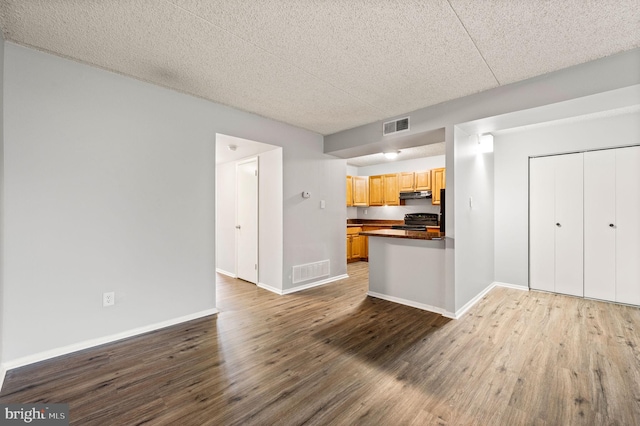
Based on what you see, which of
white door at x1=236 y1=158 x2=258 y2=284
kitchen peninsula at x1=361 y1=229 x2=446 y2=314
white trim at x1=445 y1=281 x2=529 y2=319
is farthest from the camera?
white door at x1=236 y1=158 x2=258 y2=284

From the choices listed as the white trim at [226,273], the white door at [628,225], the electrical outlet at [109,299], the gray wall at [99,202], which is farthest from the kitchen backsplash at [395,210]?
the electrical outlet at [109,299]

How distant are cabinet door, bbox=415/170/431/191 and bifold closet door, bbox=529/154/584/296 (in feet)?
7.19

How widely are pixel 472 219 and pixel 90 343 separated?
4.57 metres

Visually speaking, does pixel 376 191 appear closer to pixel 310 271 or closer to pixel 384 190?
pixel 384 190

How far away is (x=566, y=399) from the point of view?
1882mm

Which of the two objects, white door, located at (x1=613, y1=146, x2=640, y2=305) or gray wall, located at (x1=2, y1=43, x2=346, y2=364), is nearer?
gray wall, located at (x1=2, y1=43, x2=346, y2=364)

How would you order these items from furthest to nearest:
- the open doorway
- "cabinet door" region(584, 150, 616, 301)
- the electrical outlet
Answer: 1. the open doorway
2. "cabinet door" region(584, 150, 616, 301)
3. the electrical outlet

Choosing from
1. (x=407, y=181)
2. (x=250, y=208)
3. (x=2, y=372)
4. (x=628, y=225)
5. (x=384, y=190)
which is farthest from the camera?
(x=384, y=190)

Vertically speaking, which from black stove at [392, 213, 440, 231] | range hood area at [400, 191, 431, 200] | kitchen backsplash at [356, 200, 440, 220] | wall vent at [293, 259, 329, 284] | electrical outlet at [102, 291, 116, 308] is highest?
range hood area at [400, 191, 431, 200]

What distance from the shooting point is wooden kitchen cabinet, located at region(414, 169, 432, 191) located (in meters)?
6.47

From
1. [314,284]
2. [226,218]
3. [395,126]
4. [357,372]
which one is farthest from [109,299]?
[395,126]

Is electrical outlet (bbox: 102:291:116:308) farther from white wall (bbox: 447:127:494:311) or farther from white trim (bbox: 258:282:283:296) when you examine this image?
white wall (bbox: 447:127:494:311)

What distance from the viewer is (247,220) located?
195 inches

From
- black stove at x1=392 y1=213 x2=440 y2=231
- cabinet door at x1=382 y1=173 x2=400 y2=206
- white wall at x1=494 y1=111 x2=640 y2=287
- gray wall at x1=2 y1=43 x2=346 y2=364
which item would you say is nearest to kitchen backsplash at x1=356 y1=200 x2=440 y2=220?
cabinet door at x1=382 y1=173 x2=400 y2=206
